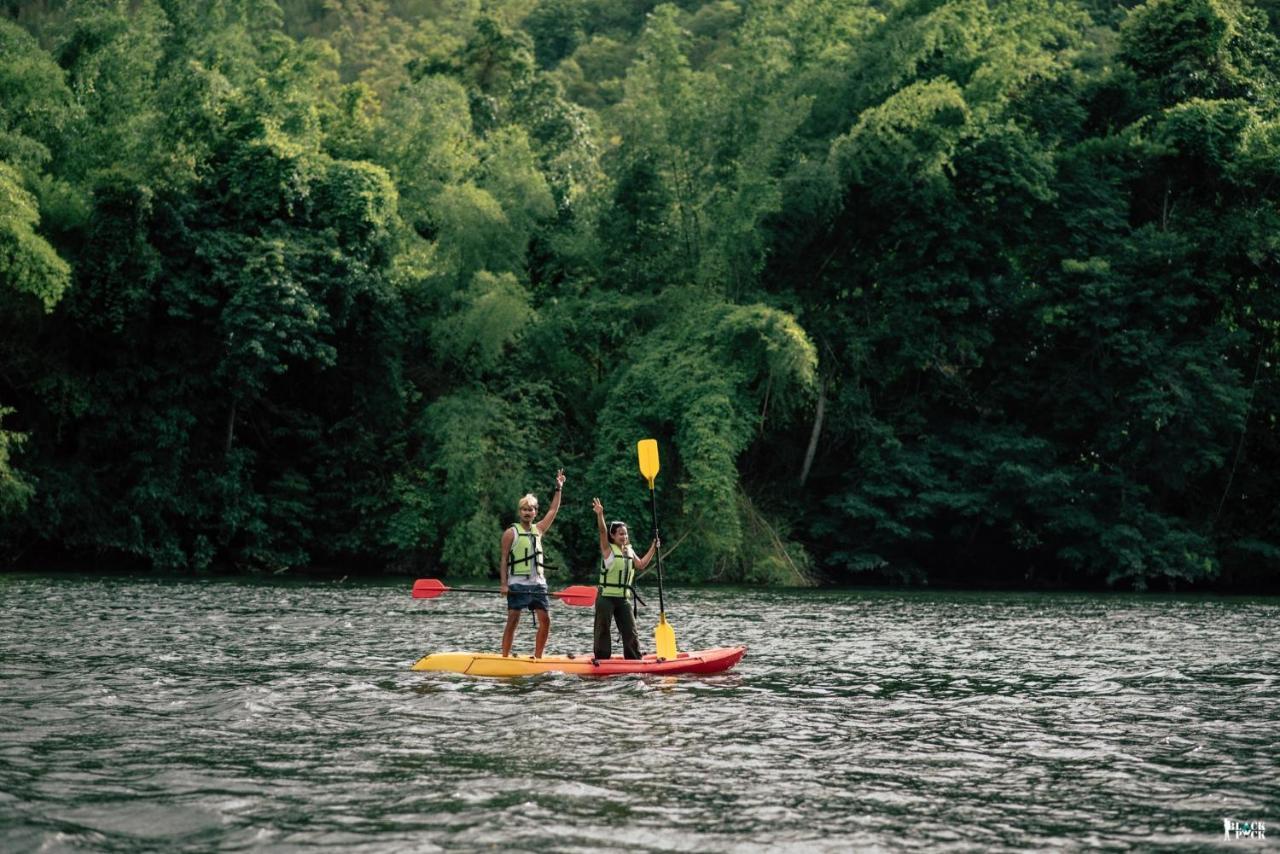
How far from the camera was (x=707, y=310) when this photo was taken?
3406 centimetres

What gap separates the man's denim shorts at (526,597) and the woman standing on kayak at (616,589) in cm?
59

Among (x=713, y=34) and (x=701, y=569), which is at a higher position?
(x=713, y=34)

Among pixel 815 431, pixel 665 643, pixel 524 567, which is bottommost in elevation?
pixel 665 643

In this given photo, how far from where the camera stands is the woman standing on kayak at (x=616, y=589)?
48.0ft

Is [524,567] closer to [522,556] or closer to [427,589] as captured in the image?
[522,556]

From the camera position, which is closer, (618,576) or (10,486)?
(618,576)

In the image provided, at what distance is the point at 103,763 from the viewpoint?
374 inches

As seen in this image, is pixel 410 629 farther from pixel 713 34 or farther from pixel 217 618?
pixel 713 34

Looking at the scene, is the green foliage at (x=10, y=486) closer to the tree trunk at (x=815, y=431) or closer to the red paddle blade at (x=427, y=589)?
the red paddle blade at (x=427, y=589)

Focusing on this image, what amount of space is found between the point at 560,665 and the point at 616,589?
980mm

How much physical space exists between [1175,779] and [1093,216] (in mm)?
27625

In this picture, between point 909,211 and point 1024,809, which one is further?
point 909,211

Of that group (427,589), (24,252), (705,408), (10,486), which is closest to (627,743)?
(427,589)

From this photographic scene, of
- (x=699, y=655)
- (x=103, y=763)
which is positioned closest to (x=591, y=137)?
(x=699, y=655)
